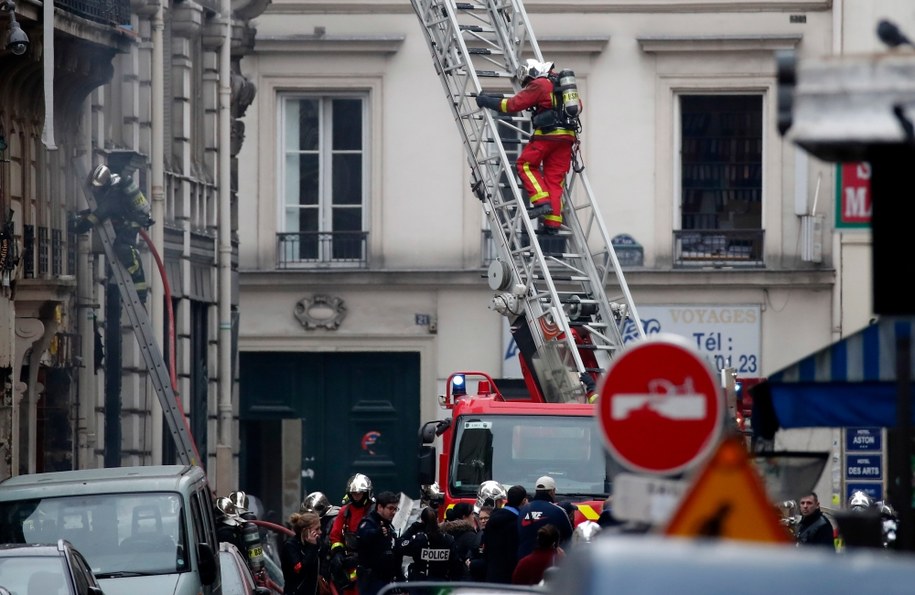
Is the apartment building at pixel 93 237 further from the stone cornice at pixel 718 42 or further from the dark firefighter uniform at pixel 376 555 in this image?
the stone cornice at pixel 718 42

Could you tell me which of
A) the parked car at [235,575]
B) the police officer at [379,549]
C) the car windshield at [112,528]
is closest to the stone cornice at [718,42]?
the parked car at [235,575]

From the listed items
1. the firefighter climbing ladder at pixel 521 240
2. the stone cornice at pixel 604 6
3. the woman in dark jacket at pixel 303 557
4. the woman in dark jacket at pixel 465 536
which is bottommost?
the woman in dark jacket at pixel 303 557

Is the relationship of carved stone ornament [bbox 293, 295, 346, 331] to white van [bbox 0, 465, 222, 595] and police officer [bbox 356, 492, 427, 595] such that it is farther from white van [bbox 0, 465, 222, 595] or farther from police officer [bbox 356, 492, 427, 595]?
white van [bbox 0, 465, 222, 595]

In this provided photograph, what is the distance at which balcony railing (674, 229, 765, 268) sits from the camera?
28750 millimetres

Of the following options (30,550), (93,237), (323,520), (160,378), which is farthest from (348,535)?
(93,237)

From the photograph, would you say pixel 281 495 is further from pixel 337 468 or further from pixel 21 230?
pixel 21 230

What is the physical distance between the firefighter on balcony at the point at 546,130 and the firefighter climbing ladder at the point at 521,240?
0.15 m

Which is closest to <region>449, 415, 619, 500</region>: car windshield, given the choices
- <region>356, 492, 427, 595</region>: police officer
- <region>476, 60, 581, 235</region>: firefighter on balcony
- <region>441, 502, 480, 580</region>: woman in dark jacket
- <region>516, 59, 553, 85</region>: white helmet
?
<region>441, 502, 480, 580</region>: woman in dark jacket

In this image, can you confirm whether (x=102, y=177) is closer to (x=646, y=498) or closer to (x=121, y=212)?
(x=121, y=212)

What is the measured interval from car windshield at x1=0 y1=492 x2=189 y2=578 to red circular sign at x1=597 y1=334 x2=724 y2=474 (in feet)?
21.8

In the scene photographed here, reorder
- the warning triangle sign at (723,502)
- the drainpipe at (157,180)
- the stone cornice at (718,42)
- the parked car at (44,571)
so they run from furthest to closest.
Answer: the stone cornice at (718,42) < the drainpipe at (157,180) < the parked car at (44,571) < the warning triangle sign at (723,502)

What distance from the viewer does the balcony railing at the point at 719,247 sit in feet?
94.3

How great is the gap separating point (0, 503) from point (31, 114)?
7.22 metres

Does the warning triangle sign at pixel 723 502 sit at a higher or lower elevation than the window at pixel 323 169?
lower
